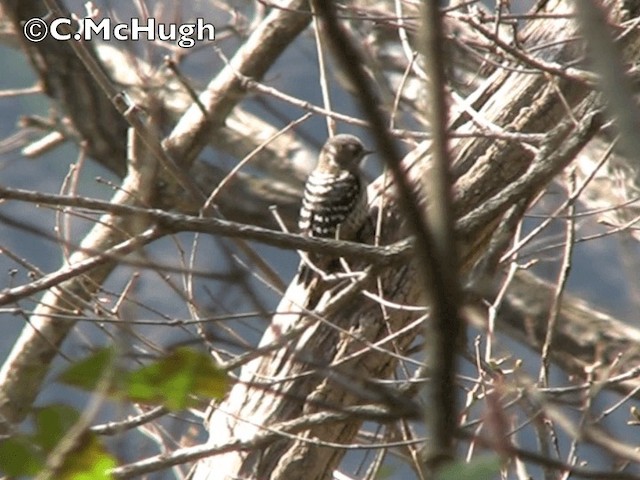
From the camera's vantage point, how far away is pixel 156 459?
8.84ft

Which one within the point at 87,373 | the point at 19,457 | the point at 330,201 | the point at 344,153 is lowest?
Answer: the point at 19,457

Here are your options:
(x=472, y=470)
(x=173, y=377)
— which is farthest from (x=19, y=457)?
(x=472, y=470)

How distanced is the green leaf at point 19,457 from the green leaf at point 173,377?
142 mm

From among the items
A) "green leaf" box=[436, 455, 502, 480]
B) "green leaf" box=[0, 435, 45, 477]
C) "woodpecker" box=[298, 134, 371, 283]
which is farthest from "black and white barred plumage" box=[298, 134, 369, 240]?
"green leaf" box=[436, 455, 502, 480]

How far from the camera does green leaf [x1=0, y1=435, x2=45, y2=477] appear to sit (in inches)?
51.9

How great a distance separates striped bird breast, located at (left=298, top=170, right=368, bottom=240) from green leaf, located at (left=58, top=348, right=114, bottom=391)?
3169 millimetres

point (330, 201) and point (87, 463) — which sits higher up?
point (330, 201)

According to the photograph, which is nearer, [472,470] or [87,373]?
[472,470]

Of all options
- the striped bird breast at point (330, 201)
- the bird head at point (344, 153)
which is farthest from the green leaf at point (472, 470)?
the bird head at point (344, 153)

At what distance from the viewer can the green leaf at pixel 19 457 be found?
1318 mm

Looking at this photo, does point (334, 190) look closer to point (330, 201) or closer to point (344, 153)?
point (330, 201)

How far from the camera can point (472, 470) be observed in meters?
1.04

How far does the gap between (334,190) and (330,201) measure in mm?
64

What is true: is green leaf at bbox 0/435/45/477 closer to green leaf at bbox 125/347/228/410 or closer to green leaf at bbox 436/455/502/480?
green leaf at bbox 125/347/228/410
